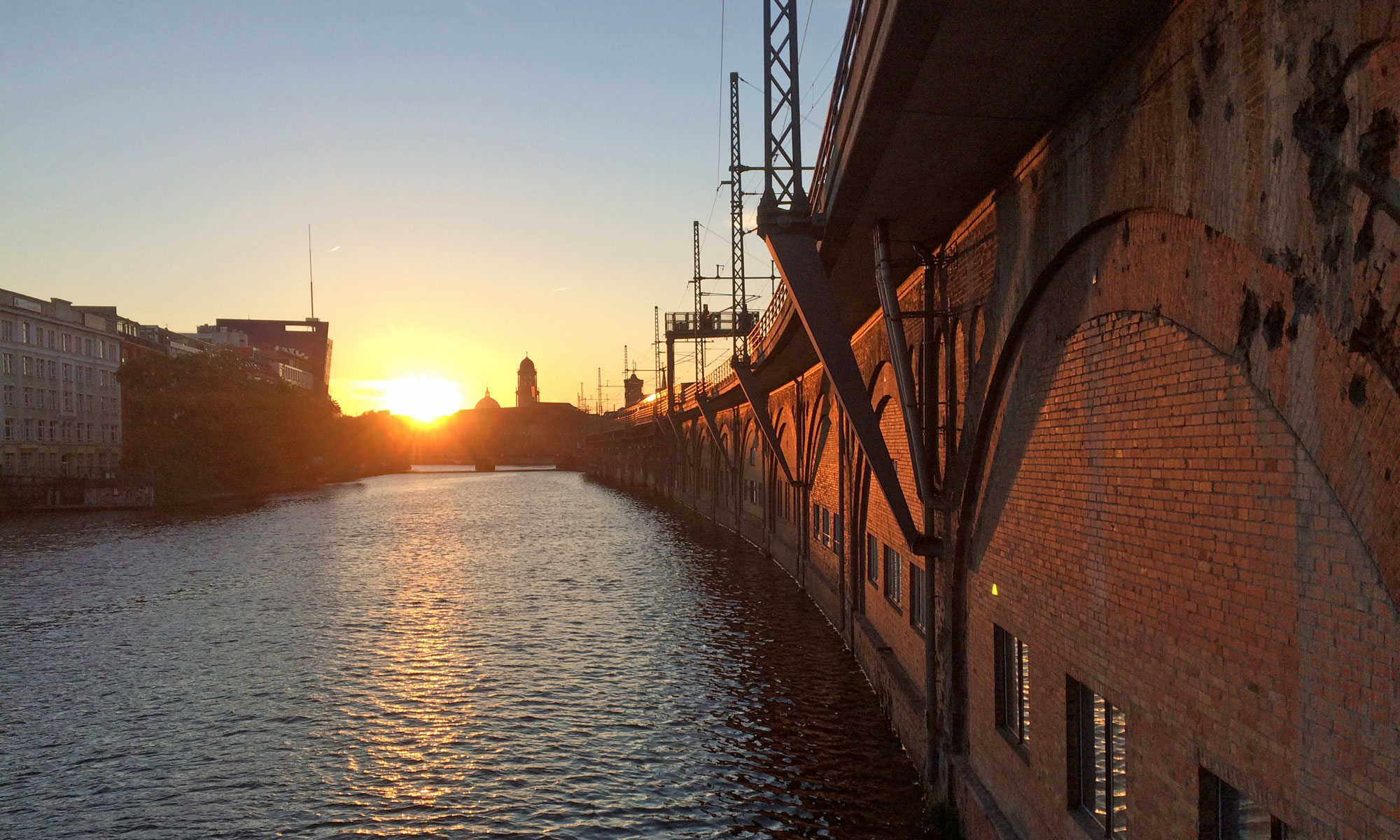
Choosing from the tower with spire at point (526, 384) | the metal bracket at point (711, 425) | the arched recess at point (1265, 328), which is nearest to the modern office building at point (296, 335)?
the tower with spire at point (526, 384)

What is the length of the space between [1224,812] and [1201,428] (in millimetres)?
2060

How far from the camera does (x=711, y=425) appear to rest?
1855 inches

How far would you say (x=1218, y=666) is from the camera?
533cm

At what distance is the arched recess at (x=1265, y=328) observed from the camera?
3949 mm

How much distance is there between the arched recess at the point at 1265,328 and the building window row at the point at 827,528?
1473cm

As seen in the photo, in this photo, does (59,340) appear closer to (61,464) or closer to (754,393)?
(61,464)

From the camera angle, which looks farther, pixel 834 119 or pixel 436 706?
pixel 436 706

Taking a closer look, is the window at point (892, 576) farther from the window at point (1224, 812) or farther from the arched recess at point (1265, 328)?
the window at point (1224, 812)

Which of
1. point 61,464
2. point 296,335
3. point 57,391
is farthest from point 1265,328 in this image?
point 296,335

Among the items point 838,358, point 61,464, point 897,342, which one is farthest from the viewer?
point 61,464

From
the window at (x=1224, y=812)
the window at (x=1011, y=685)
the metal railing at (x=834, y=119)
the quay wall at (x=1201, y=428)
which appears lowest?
the window at (x=1011, y=685)

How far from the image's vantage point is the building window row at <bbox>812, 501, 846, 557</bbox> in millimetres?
22922

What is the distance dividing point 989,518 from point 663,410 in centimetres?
5260

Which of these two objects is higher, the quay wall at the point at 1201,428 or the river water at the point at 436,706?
the quay wall at the point at 1201,428
